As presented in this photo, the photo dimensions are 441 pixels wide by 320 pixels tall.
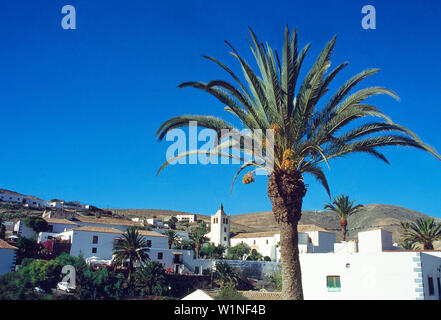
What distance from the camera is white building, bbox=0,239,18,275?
39469 mm

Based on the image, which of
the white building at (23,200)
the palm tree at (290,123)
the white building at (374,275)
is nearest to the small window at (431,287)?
the white building at (374,275)

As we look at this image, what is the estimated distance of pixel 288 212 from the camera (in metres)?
12.1

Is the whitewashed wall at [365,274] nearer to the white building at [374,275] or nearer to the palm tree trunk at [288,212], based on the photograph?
the white building at [374,275]

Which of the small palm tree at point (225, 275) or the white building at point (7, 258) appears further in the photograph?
the small palm tree at point (225, 275)

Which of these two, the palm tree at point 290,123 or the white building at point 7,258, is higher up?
the palm tree at point 290,123

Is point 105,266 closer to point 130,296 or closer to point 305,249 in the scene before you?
point 130,296

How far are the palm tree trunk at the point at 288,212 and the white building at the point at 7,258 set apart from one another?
36.9m

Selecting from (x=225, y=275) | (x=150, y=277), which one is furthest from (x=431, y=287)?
(x=225, y=275)

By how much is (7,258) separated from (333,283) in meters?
33.8

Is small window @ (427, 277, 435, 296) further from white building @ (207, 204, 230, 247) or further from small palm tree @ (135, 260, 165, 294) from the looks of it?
white building @ (207, 204, 230, 247)

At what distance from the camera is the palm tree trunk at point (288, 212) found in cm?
1163

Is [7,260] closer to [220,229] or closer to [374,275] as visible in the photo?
[374,275]

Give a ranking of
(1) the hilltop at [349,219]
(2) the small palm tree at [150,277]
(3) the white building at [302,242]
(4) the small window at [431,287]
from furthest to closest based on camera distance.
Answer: (1) the hilltop at [349,219] → (3) the white building at [302,242] → (2) the small palm tree at [150,277] → (4) the small window at [431,287]

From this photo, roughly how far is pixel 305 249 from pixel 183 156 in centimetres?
5293
